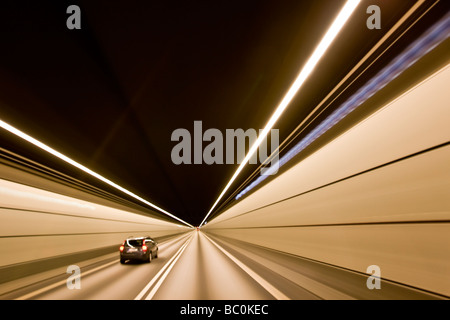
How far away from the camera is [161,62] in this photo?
15.2ft

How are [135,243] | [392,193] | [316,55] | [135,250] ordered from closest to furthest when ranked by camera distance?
[392,193]
[316,55]
[135,250]
[135,243]

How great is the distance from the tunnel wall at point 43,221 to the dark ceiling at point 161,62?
2002 mm

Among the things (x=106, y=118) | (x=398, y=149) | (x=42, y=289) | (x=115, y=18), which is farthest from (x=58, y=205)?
(x=398, y=149)

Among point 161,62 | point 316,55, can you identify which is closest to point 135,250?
point 161,62

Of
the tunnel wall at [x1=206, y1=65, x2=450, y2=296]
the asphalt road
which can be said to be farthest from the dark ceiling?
the asphalt road

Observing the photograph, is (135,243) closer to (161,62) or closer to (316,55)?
(161,62)

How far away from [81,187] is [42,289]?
6.77 m

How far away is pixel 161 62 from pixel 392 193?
4665 mm

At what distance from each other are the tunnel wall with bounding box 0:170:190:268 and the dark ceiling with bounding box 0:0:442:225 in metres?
2.00

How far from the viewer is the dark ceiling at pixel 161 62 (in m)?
3.64

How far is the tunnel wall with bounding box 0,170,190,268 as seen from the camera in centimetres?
806

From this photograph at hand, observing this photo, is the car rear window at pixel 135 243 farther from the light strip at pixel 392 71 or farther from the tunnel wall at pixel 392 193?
the light strip at pixel 392 71

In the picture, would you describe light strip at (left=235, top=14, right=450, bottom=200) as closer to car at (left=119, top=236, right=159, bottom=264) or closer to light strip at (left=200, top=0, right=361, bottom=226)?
light strip at (left=200, top=0, right=361, bottom=226)
